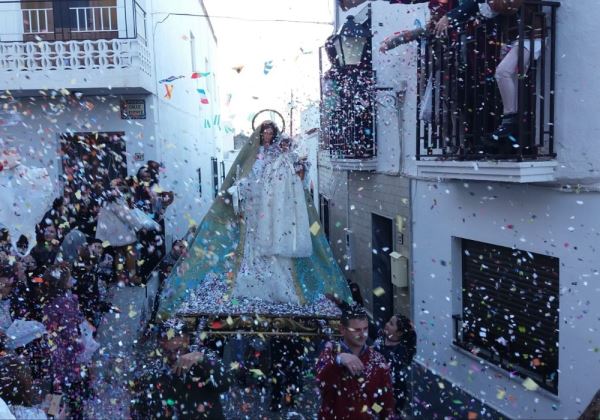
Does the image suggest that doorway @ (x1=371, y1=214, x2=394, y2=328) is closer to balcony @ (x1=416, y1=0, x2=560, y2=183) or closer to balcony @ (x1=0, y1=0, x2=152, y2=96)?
balcony @ (x1=416, y1=0, x2=560, y2=183)

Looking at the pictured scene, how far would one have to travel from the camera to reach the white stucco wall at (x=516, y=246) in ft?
15.4

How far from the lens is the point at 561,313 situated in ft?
16.2

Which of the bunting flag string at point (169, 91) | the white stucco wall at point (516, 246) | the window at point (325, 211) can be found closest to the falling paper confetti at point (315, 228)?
the white stucco wall at point (516, 246)

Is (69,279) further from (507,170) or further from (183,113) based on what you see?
(183,113)

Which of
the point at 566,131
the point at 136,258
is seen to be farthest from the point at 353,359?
the point at 136,258

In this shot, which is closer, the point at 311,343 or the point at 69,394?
the point at 69,394

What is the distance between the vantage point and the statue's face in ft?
21.2

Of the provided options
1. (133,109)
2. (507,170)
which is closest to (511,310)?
(507,170)

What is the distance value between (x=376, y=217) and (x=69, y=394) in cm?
461

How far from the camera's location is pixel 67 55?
9.31 m

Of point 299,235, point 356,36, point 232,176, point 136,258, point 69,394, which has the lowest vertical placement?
point 69,394

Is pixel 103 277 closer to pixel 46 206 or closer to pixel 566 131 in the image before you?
pixel 46 206

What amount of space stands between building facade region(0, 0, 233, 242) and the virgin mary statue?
3.88 meters

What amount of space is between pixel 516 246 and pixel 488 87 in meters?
1.38
